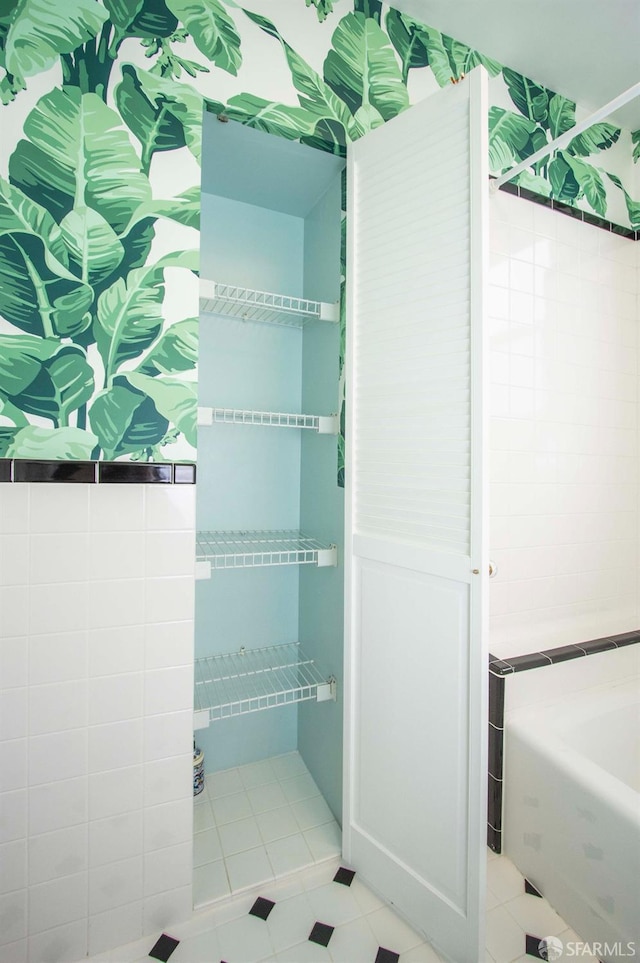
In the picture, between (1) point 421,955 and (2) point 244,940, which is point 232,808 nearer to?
(2) point 244,940

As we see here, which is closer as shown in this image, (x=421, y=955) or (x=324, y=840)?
(x=421, y=955)

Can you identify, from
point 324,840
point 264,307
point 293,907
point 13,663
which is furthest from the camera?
point 264,307

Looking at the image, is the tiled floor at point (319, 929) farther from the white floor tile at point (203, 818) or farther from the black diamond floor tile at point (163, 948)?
the white floor tile at point (203, 818)

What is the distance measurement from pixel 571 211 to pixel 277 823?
100 inches

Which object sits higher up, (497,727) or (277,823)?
(497,727)

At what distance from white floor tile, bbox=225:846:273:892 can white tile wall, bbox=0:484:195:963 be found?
154mm

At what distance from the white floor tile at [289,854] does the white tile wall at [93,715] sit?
274mm

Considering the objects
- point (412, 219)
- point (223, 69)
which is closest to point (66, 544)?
point (412, 219)

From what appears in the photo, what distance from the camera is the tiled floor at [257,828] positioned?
1353 millimetres

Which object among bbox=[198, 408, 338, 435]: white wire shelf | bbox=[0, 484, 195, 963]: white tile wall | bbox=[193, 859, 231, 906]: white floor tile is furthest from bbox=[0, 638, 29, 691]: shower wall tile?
bbox=[193, 859, 231, 906]: white floor tile

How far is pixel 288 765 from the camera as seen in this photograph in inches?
72.6

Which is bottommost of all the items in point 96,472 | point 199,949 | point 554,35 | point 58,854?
point 199,949

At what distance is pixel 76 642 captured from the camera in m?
1.11

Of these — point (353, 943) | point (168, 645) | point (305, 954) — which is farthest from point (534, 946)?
point (168, 645)
